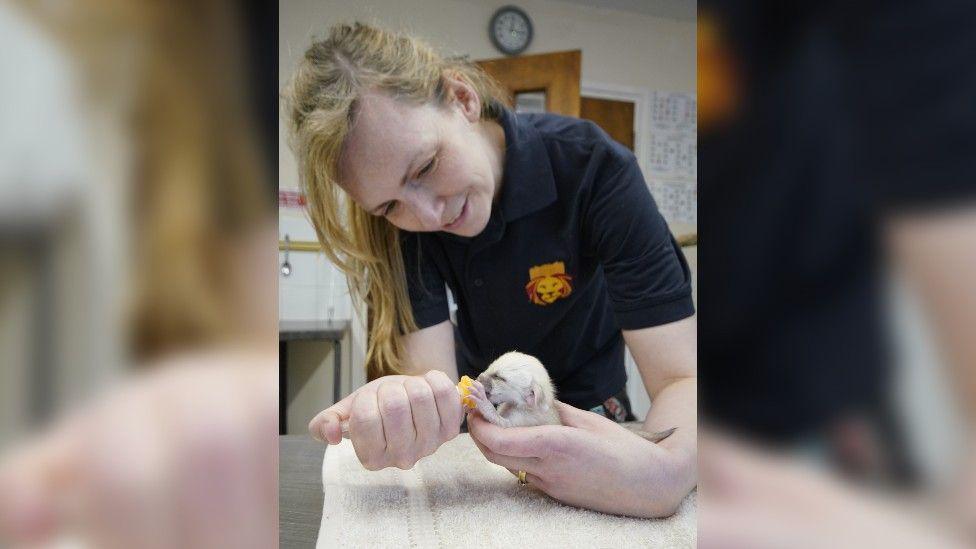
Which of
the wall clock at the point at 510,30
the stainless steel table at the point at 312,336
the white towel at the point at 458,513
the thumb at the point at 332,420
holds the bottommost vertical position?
the white towel at the point at 458,513

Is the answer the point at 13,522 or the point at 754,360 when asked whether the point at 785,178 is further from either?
the point at 13,522

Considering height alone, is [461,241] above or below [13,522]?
above

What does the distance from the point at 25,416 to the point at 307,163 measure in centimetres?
28

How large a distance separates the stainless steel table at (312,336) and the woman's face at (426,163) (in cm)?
11

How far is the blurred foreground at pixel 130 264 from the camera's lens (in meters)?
0.30

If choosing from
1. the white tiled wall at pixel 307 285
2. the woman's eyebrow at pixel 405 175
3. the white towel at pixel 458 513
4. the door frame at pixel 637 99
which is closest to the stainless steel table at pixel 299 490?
the white towel at pixel 458 513

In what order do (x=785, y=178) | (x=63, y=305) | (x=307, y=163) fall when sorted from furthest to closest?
(x=307, y=163) → (x=785, y=178) → (x=63, y=305)

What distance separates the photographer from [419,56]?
1.78 feet

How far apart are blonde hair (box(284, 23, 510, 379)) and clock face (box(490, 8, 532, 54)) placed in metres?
0.03

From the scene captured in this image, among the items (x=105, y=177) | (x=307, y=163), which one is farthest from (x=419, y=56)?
(x=105, y=177)

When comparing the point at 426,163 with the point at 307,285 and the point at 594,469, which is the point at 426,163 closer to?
the point at 307,285

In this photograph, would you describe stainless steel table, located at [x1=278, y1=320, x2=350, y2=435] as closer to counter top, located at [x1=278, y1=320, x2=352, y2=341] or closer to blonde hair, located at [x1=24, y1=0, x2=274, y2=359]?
counter top, located at [x1=278, y1=320, x2=352, y2=341]

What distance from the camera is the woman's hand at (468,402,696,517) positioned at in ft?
1.72

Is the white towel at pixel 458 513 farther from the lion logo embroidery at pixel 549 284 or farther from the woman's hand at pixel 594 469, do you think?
the lion logo embroidery at pixel 549 284
